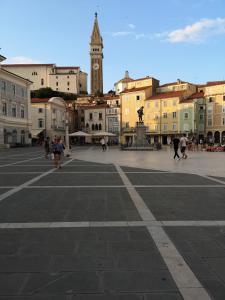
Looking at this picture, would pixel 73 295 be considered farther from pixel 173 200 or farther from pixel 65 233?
pixel 173 200

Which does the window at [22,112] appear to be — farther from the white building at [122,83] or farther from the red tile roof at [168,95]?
the white building at [122,83]

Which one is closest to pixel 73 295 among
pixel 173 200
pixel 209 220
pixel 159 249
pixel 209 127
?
pixel 159 249

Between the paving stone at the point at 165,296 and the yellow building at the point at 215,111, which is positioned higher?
the yellow building at the point at 215,111

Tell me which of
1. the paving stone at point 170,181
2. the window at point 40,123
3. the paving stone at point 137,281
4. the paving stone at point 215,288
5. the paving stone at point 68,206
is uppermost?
the window at point 40,123

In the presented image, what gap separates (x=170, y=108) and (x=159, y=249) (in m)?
77.9

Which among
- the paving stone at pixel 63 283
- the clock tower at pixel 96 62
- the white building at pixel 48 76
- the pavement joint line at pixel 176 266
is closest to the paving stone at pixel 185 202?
the pavement joint line at pixel 176 266

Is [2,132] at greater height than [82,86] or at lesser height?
lesser

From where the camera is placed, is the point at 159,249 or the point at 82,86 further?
the point at 82,86

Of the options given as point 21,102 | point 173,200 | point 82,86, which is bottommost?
point 173,200

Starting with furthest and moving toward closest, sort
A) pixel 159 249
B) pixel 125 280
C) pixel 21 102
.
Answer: pixel 21 102 → pixel 159 249 → pixel 125 280

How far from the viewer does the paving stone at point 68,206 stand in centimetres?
678

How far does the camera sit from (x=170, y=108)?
266 ft

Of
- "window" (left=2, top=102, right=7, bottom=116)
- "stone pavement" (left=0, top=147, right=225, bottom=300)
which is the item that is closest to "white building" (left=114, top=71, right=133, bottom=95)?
"window" (left=2, top=102, right=7, bottom=116)

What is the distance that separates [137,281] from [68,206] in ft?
13.8
